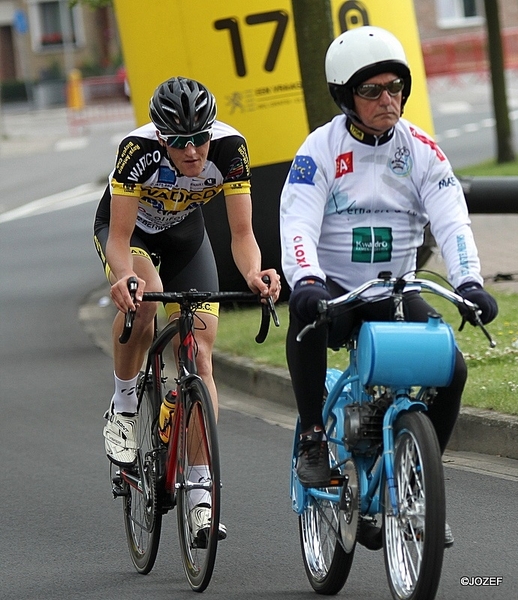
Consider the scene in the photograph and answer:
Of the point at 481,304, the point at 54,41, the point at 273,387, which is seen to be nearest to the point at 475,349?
the point at 273,387

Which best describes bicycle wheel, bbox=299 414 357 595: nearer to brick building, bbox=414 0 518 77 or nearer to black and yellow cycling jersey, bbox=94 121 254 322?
black and yellow cycling jersey, bbox=94 121 254 322

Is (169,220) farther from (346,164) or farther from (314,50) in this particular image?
(314,50)

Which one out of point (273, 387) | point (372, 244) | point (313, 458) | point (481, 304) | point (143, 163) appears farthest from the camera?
point (273, 387)

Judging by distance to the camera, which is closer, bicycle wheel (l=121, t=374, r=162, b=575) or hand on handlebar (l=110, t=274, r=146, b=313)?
hand on handlebar (l=110, t=274, r=146, b=313)

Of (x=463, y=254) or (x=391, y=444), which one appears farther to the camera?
(x=463, y=254)

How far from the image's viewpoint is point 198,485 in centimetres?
554

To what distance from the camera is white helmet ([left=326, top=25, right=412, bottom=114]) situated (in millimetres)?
5082

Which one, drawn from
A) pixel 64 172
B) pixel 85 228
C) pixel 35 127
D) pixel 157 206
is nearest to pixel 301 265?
pixel 157 206

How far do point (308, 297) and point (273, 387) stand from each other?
197 inches

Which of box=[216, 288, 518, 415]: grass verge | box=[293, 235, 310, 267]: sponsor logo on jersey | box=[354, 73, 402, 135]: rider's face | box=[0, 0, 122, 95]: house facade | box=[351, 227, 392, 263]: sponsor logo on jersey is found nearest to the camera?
box=[293, 235, 310, 267]: sponsor logo on jersey

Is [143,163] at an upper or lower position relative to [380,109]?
lower

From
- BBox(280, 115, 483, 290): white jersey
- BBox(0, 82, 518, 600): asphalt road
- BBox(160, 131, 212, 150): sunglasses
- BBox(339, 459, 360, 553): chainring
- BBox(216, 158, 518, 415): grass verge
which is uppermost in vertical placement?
BBox(160, 131, 212, 150): sunglasses

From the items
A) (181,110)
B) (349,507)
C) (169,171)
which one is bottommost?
(349,507)

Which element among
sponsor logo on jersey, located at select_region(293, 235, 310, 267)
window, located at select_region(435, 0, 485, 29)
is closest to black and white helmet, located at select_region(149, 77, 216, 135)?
sponsor logo on jersey, located at select_region(293, 235, 310, 267)
